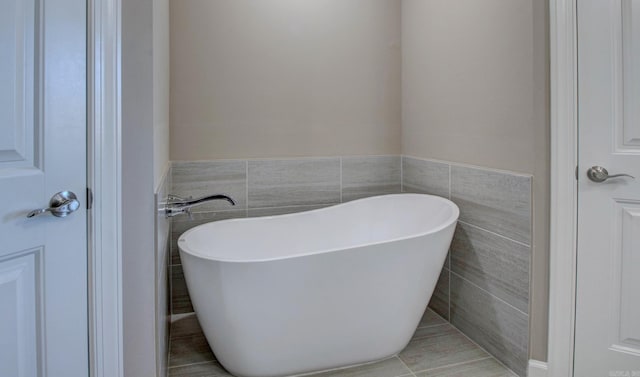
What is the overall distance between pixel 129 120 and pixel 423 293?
1.49 metres

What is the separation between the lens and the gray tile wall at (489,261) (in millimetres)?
1915

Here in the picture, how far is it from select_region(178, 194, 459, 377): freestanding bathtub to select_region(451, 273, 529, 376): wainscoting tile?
0.36 metres

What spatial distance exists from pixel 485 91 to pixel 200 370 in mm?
1975

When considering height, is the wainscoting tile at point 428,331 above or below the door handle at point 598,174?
below

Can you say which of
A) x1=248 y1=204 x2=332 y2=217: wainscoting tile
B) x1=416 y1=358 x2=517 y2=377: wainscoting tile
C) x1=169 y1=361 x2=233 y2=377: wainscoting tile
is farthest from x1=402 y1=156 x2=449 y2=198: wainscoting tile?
x1=169 y1=361 x2=233 y2=377: wainscoting tile

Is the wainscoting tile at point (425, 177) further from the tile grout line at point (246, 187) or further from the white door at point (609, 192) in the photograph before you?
the tile grout line at point (246, 187)

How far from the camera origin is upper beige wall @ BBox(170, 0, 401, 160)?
8.27ft

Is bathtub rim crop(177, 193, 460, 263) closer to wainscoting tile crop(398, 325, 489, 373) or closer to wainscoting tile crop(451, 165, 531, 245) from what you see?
wainscoting tile crop(451, 165, 531, 245)

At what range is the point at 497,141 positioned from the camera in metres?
2.10

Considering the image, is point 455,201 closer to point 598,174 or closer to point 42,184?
point 598,174

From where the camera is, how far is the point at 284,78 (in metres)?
2.70

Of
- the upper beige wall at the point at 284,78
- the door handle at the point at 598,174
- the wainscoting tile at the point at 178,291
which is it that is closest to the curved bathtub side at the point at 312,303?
the door handle at the point at 598,174

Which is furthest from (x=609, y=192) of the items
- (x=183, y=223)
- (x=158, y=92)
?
(x=183, y=223)

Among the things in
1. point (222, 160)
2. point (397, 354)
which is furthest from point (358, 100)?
point (397, 354)
